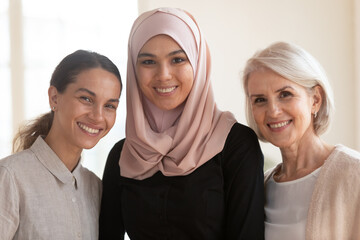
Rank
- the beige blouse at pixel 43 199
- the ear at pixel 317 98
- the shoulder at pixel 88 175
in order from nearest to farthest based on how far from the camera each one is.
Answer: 1. the beige blouse at pixel 43 199
2. the ear at pixel 317 98
3. the shoulder at pixel 88 175

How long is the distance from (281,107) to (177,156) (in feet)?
1.52

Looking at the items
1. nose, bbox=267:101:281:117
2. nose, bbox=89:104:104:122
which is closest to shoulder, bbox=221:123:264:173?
nose, bbox=267:101:281:117

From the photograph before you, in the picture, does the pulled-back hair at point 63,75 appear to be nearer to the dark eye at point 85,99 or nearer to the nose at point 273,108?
the dark eye at point 85,99

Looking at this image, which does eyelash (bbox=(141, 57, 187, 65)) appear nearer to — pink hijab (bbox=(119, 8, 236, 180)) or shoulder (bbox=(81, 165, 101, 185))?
pink hijab (bbox=(119, 8, 236, 180))

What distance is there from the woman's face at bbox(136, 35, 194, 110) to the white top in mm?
566

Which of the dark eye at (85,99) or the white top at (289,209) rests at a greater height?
the dark eye at (85,99)

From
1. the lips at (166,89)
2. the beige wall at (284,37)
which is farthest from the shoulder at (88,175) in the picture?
the beige wall at (284,37)

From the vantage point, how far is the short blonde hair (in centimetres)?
181

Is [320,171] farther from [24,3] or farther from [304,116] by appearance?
[24,3]

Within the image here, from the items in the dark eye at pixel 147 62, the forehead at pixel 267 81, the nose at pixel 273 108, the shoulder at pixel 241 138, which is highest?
the dark eye at pixel 147 62

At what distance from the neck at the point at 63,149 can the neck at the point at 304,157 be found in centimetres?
88

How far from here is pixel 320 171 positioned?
1.76 metres

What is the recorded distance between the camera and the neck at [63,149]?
1933 mm

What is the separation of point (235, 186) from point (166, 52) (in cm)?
61
